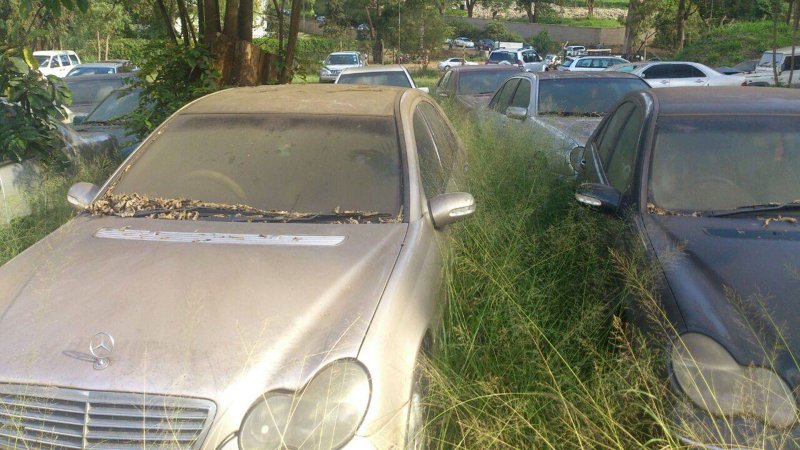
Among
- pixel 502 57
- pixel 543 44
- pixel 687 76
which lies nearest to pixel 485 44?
pixel 543 44

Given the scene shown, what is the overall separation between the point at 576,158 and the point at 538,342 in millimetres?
3244

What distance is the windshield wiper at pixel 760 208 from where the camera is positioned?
3732mm

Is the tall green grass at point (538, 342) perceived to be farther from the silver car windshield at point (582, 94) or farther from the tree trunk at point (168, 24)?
the tree trunk at point (168, 24)

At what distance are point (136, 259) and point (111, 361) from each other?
0.75 metres

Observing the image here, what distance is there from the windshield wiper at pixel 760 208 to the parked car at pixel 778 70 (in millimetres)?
17518

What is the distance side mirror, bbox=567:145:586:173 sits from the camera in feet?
19.6

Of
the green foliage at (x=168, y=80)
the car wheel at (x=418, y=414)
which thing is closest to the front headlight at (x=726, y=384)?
the car wheel at (x=418, y=414)

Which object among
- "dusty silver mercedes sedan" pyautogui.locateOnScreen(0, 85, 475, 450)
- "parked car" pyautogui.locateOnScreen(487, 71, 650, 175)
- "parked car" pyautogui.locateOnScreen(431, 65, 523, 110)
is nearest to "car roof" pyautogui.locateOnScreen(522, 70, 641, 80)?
"parked car" pyautogui.locateOnScreen(487, 71, 650, 175)

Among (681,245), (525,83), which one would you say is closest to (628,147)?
(681,245)

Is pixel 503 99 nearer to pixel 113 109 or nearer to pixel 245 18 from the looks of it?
pixel 245 18

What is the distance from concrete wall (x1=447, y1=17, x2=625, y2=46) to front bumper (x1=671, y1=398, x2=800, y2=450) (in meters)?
61.4

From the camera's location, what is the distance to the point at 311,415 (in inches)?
91.0

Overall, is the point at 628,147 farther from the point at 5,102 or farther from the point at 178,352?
the point at 5,102

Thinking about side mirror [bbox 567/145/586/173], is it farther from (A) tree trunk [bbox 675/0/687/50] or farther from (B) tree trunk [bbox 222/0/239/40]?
(A) tree trunk [bbox 675/0/687/50]
